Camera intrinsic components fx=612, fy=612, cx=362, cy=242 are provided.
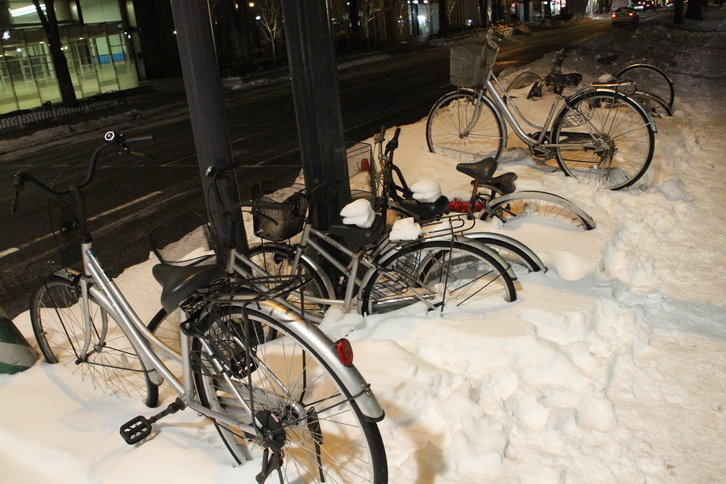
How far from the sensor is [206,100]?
3.70m

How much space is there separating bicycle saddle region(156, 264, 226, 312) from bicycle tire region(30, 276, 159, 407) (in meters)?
0.95

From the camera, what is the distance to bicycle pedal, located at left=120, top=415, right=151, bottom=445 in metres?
2.91

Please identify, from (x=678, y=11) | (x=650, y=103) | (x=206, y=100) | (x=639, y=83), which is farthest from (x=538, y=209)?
(x=678, y=11)

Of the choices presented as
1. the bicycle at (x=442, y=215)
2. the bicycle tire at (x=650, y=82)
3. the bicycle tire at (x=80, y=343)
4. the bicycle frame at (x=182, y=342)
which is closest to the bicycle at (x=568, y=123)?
the bicycle at (x=442, y=215)

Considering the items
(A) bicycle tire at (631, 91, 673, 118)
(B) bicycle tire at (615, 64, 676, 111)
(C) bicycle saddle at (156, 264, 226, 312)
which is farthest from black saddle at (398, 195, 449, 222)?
(B) bicycle tire at (615, 64, 676, 111)

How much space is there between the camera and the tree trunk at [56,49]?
18.9 meters

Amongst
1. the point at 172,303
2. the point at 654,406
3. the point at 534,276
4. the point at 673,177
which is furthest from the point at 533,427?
the point at 673,177

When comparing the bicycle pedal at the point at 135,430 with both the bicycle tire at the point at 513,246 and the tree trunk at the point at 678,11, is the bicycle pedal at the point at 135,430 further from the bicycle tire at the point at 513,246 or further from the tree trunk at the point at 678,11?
the tree trunk at the point at 678,11

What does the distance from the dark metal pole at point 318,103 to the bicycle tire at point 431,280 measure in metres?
0.65

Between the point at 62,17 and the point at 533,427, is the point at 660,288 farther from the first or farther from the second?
the point at 62,17

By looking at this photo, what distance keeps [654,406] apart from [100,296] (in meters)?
2.90

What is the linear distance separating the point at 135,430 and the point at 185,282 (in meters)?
0.93

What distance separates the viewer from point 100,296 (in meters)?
3.20

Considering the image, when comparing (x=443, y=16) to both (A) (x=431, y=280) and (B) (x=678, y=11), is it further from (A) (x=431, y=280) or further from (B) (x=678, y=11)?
(A) (x=431, y=280)
